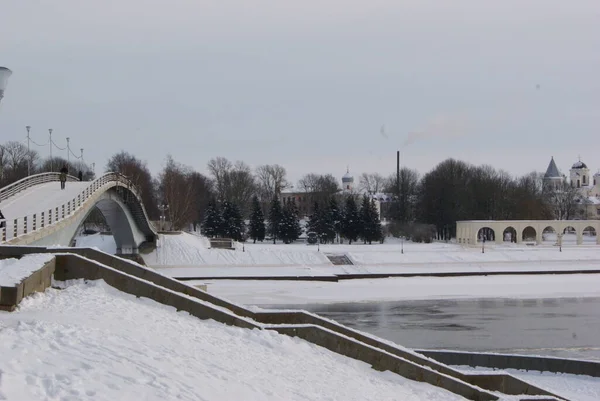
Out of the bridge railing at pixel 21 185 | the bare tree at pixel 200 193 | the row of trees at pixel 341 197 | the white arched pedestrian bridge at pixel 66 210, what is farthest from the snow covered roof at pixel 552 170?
the bridge railing at pixel 21 185

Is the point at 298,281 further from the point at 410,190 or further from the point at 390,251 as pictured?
the point at 410,190

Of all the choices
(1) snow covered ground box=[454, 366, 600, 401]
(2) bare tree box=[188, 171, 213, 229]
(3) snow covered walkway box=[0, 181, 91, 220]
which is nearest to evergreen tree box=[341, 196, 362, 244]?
(2) bare tree box=[188, 171, 213, 229]

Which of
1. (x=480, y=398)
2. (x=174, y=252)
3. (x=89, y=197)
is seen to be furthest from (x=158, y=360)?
(x=174, y=252)

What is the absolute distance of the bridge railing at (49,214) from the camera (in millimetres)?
25469

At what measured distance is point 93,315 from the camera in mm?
11727

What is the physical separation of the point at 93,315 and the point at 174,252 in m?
50.9

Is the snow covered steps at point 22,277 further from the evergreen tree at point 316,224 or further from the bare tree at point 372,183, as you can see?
the bare tree at point 372,183

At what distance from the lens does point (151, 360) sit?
382 inches

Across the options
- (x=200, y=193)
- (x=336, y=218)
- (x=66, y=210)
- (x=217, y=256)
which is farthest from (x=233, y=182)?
(x=66, y=210)

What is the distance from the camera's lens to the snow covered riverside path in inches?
326

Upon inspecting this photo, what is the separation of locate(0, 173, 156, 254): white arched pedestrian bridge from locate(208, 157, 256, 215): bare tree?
179 ft

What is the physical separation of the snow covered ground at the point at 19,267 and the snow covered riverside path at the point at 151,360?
1.45 ft

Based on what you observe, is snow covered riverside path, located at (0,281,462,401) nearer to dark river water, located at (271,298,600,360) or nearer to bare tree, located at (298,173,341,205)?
dark river water, located at (271,298,600,360)

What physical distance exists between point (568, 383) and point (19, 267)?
12760 millimetres
